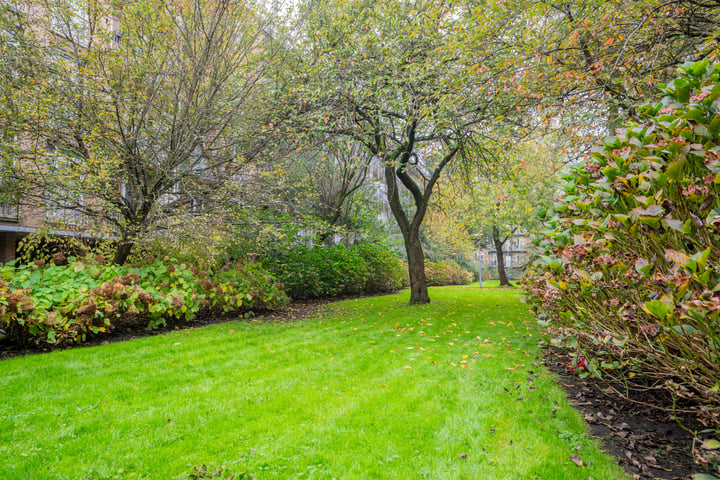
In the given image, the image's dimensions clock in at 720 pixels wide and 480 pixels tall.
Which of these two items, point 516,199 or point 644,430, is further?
point 516,199

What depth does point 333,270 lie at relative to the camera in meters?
10.8

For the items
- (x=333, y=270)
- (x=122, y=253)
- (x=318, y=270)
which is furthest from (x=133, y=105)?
(x=333, y=270)

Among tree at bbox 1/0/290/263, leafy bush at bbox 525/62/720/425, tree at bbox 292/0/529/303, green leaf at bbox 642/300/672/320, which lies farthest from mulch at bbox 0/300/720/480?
tree at bbox 1/0/290/263

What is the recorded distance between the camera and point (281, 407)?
9.50 feet

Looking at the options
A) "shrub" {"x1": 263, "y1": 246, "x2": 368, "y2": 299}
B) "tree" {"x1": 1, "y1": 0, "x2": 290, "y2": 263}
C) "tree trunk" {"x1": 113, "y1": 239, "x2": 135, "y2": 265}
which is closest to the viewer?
"tree" {"x1": 1, "y1": 0, "x2": 290, "y2": 263}

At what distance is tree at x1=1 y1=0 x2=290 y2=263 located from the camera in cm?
525

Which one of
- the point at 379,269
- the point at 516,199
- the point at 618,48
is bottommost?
the point at 379,269

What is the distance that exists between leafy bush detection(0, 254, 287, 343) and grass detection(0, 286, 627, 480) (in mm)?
460

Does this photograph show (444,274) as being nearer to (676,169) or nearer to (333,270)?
(333,270)

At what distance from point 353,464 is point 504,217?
1499cm

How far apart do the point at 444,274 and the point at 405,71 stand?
15.0 meters

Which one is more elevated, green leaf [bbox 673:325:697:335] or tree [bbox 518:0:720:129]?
tree [bbox 518:0:720:129]

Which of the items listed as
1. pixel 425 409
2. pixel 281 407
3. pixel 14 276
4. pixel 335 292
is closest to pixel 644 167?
pixel 425 409

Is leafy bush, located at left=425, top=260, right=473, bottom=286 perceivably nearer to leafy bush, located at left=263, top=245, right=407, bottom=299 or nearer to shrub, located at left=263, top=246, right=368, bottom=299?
leafy bush, located at left=263, top=245, right=407, bottom=299
